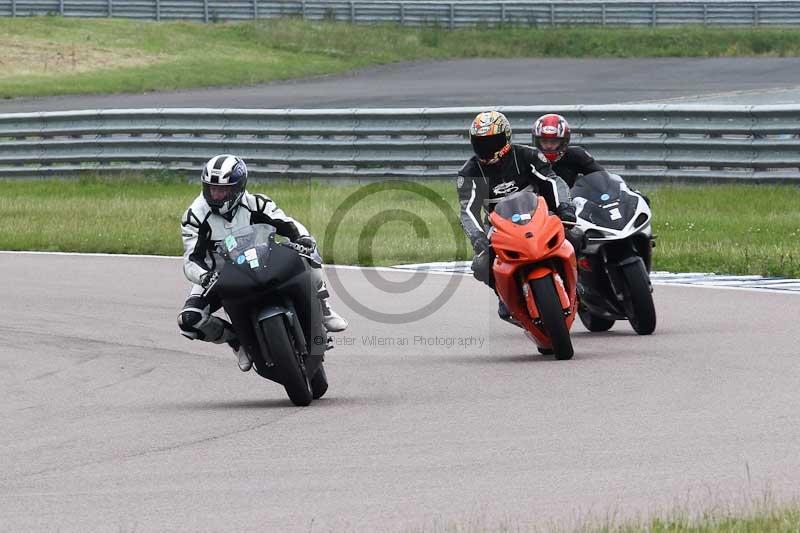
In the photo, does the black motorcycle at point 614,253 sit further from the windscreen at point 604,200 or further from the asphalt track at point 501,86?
the asphalt track at point 501,86

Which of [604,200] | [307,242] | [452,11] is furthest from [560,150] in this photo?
[452,11]

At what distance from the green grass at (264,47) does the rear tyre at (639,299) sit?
99.2 ft

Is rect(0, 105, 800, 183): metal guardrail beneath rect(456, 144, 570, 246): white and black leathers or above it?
beneath

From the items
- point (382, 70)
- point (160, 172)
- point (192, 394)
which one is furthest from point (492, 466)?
point (382, 70)

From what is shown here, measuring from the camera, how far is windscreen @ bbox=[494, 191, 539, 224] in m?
10.4

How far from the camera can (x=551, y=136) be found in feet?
38.0

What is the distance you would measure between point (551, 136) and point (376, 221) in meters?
8.51

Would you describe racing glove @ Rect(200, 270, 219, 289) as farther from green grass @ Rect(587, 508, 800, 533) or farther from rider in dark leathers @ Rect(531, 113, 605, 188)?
green grass @ Rect(587, 508, 800, 533)

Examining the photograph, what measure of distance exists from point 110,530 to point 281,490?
887 millimetres

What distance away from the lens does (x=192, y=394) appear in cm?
965

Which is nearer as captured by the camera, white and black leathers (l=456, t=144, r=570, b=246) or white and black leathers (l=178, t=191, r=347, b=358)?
white and black leathers (l=178, t=191, r=347, b=358)

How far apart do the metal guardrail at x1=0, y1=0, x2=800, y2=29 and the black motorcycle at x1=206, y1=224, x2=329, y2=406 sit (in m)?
42.0

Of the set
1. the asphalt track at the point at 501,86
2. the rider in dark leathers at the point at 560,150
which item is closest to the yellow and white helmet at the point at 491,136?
the rider in dark leathers at the point at 560,150

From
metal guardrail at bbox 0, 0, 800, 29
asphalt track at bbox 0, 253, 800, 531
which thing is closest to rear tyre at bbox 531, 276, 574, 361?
asphalt track at bbox 0, 253, 800, 531
